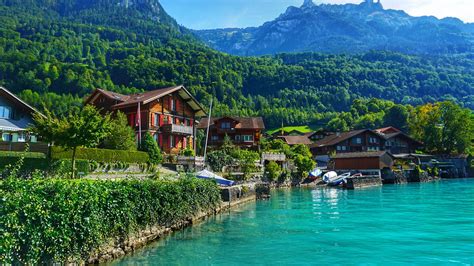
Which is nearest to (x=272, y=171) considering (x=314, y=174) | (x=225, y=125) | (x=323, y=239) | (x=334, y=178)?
(x=314, y=174)

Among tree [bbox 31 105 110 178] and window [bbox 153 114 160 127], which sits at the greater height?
window [bbox 153 114 160 127]

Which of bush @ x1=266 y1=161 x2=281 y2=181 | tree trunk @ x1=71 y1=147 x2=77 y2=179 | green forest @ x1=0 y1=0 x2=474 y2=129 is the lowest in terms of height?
bush @ x1=266 y1=161 x2=281 y2=181

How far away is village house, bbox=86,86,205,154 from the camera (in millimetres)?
47875

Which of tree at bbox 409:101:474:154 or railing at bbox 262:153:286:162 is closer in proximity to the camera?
railing at bbox 262:153:286:162

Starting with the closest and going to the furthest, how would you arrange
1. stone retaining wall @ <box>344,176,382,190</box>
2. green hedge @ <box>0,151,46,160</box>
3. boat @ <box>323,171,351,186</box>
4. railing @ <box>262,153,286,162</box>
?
green hedge @ <box>0,151,46,160</box>
stone retaining wall @ <box>344,176,382,190</box>
railing @ <box>262,153,286,162</box>
boat @ <box>323,171,351,186</box>

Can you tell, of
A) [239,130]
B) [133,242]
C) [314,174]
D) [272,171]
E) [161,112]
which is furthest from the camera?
[239,130]

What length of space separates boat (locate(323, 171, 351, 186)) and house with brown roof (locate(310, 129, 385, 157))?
62.8 ft

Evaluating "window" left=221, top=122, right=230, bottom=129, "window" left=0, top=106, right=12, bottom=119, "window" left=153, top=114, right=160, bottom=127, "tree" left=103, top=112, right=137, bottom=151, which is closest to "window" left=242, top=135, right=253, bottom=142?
"window" left=221, top=122, right=230, bottom=129

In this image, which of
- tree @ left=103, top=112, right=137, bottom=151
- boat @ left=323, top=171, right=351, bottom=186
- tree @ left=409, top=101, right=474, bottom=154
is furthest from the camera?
tree @ left=409, top=101, right=474, bottom=154

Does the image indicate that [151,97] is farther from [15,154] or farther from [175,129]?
[15,154]

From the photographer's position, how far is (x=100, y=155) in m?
33.7

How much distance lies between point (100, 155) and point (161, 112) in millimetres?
17212

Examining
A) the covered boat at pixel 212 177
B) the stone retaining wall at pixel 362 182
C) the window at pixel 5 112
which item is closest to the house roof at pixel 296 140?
the stone retaining wall at pixel 362 182

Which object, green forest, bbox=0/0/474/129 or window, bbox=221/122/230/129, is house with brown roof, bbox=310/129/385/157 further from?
green forest, bbox=0/0/474/129
